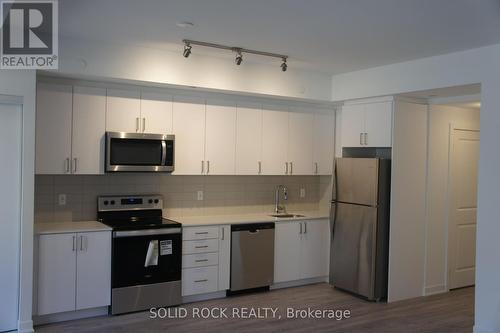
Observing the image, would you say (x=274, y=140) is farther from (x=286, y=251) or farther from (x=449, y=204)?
(x=449, y=204)

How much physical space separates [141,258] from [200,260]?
68 centimetres

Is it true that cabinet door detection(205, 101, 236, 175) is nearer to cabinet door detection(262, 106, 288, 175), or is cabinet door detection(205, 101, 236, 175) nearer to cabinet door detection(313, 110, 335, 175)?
cabinet door detection(262, 106, 288, 175)

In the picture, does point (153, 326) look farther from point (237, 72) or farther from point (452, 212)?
point (452, 212)

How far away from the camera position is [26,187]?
3.91 m

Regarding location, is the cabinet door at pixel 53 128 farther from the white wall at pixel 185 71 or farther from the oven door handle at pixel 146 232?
the oven door handle at pixel 146 232

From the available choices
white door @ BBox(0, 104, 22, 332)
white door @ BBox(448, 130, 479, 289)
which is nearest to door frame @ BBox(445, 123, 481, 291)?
white door @ BBox(448, 130, 479, 289)

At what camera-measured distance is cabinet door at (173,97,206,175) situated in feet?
16.4

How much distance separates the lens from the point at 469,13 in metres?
Result: 3.24

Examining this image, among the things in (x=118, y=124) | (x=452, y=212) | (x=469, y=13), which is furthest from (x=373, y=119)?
(x=118, y=124)

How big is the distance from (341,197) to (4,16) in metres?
3.85

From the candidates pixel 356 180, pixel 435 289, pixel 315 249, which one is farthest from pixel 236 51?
pixel 435 289

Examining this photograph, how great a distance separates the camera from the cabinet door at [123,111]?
15.1 feet

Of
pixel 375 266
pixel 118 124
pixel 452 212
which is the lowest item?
pixel 375 266

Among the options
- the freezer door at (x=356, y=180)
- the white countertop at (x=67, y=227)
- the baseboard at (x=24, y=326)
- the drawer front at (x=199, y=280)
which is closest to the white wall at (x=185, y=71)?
the freezer door at (x=356, y=180)
